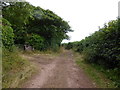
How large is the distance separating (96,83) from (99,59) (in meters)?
3.03

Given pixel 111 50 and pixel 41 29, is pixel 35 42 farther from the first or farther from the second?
pixel 111 50

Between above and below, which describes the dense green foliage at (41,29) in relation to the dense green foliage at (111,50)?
above

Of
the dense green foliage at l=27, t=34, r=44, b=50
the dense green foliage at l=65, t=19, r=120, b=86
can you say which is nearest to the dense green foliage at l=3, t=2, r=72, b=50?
the dense green foliage at l=27, t=34, r=44, b=50

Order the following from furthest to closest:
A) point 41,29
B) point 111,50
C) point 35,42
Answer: point 41,29, point 35,42, point 111,50

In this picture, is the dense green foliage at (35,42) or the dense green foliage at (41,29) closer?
the dense green foliage at (41,29)

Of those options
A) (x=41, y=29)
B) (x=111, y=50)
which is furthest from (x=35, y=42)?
(x=111, y=50)

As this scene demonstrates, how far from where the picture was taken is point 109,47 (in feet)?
20.0

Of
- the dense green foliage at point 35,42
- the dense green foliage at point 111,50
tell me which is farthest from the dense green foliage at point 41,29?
the dense green foliage at point 111,50

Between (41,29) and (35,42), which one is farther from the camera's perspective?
(41,29)

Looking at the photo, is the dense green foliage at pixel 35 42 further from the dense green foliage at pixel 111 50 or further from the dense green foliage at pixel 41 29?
the dense green foliage at pixel 111 50

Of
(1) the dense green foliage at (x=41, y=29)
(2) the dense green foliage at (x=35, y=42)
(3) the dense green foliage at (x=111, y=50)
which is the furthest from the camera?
(2) the dense green foliage at (x=35, y=42)

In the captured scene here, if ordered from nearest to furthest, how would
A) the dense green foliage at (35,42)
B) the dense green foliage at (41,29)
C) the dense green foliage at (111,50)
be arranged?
1. the dense green foliage at (111,50)
2. the dense green foliage at (41,29)
3. the dense green foliage at (35,42)

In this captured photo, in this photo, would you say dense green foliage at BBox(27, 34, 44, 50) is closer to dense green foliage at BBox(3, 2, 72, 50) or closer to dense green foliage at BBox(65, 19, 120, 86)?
dense green foliage at BBox(3, 2, 72, 50)

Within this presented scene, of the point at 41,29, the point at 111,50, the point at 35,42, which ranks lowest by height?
the point at 111,50
